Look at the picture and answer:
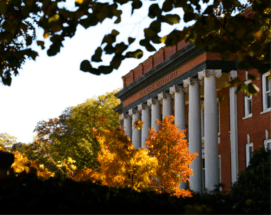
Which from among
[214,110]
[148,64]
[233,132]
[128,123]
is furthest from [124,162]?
[128,123]

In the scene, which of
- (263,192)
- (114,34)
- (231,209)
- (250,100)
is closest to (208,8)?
(114,34)

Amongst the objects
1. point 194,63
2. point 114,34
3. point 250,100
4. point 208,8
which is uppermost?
point 194,63

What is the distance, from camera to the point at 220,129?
32.4m

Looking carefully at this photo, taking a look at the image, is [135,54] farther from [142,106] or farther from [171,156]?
[142,106]

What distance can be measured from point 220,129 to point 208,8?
85.9ft

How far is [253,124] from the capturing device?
89.1ft

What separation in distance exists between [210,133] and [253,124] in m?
2.82

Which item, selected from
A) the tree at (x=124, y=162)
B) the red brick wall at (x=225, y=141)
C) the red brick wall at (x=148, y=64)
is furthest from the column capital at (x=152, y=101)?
the tree at (x=124, y=162)

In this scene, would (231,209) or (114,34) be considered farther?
(114,34)

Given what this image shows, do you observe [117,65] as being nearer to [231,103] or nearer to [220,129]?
[231,103]

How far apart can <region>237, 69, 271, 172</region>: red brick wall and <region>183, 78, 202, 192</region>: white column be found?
8.89 feet

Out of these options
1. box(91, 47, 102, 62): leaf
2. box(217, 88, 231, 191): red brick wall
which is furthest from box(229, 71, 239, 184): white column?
box(91, 47, 102, 62): leaf

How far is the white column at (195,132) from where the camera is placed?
28.1 m

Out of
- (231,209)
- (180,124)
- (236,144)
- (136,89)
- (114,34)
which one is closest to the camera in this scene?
(231,209)
